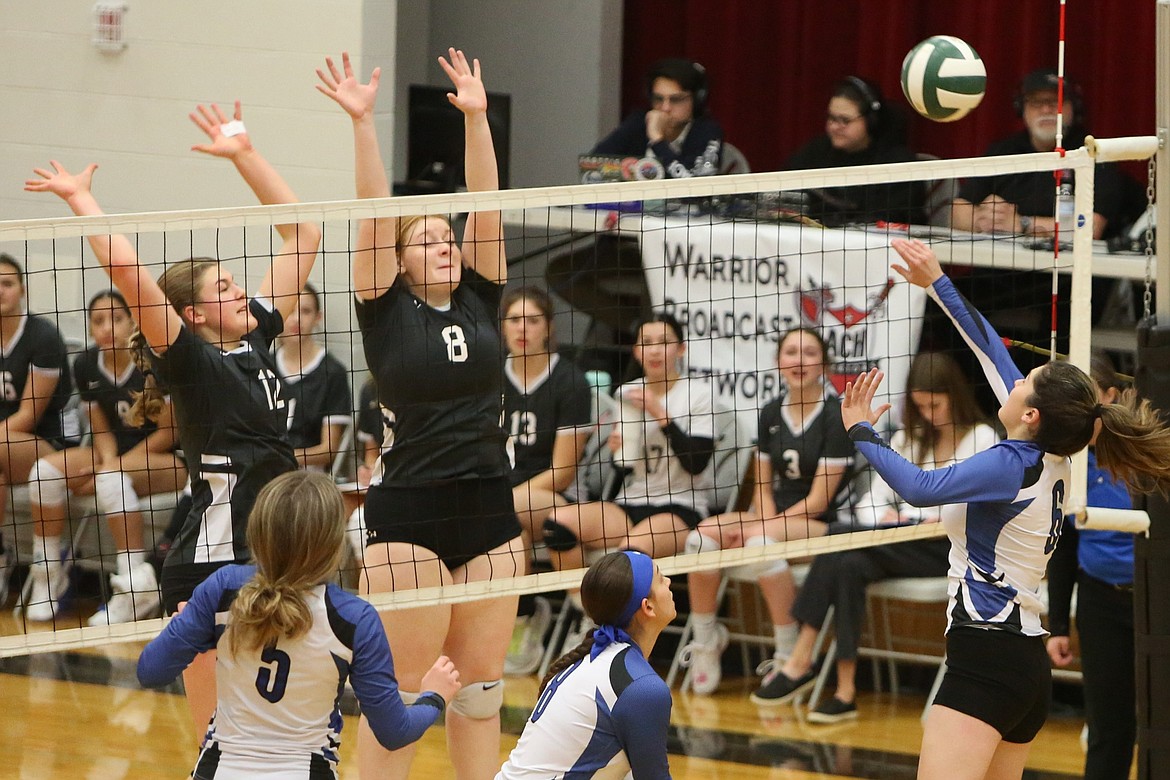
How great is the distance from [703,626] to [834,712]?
69 cm

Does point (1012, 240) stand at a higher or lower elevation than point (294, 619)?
higher

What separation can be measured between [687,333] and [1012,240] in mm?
1416

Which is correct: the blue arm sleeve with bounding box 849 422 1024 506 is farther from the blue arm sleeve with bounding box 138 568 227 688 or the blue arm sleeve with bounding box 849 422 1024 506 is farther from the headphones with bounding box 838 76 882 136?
the headphones with bounding box 838 76 882 136

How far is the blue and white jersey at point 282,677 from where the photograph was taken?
3.07 m

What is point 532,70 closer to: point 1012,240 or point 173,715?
point 1012,240

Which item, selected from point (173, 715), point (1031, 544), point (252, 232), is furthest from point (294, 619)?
point (252, 232)

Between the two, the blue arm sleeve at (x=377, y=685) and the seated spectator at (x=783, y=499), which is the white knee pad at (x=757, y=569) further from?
the blue arm sleeve at (x=377, y=685)

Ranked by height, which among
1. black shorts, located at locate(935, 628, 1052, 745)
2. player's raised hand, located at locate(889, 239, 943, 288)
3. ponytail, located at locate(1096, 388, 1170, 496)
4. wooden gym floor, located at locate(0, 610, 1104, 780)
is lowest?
wooden gym floor, located at locate(0, 610, 1104, 780)

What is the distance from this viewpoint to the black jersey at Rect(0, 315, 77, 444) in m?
7.54

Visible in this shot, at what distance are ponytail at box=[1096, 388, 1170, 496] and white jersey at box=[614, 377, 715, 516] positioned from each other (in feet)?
A: 8.59

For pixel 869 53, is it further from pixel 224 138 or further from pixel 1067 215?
pixel 224 138

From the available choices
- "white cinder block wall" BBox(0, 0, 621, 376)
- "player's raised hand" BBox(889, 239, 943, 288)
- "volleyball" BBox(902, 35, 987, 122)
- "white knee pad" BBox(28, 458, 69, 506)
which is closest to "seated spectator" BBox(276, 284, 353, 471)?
"white cinder block wall" BBox(0, 0, 621, 376)

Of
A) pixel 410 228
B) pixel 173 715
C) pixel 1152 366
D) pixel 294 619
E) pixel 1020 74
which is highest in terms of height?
pixel 1020 74

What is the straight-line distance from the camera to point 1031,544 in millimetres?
3861
